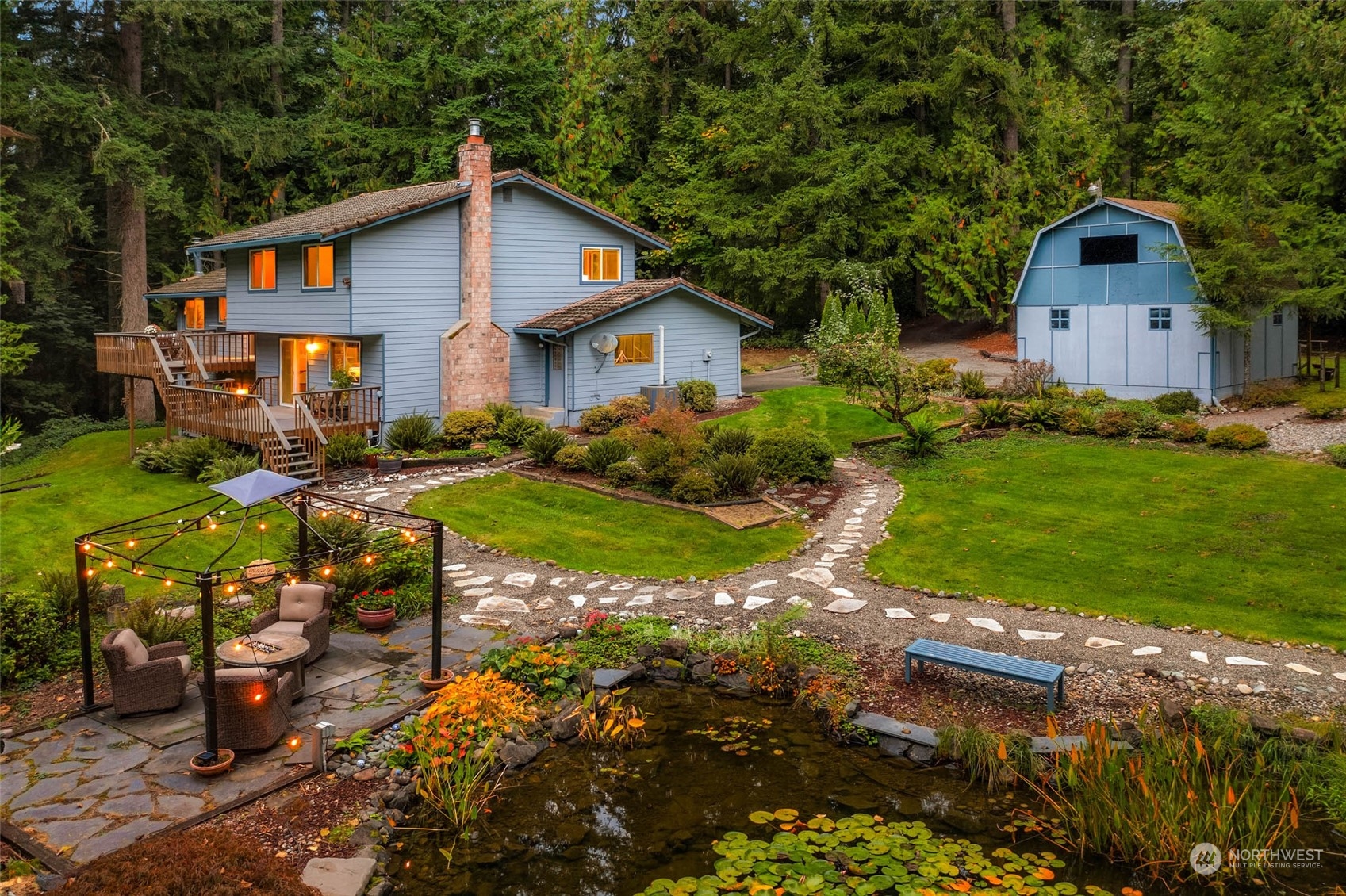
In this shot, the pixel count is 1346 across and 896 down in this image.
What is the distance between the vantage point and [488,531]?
1659 centimetres

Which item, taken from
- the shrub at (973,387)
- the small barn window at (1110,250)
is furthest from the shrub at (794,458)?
the small barn window at (1110,250)

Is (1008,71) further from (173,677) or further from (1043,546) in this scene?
(173,677)

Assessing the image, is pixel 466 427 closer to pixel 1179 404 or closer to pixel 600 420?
pixel 600 420

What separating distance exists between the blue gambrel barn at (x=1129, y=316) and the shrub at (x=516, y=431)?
15.3 m

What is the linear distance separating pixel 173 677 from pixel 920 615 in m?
8.88

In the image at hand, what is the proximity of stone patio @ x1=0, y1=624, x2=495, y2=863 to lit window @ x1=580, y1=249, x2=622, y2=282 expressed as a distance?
19.5m

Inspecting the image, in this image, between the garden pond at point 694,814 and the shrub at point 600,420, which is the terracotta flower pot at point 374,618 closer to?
the garden pond at point 694,814

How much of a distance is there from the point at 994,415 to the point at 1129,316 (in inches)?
240

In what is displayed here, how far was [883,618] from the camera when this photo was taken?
40.5 ft

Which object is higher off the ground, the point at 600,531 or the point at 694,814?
the point at 600,531

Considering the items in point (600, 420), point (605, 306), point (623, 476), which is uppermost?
point (605, 306)

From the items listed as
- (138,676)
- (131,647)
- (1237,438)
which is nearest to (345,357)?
(131,647)

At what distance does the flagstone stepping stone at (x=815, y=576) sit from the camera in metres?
13.8

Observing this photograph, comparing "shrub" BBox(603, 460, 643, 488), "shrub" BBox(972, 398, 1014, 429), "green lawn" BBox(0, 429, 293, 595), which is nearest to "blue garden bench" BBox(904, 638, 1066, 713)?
"shrub" BBox(603, 460, 643, 488)
